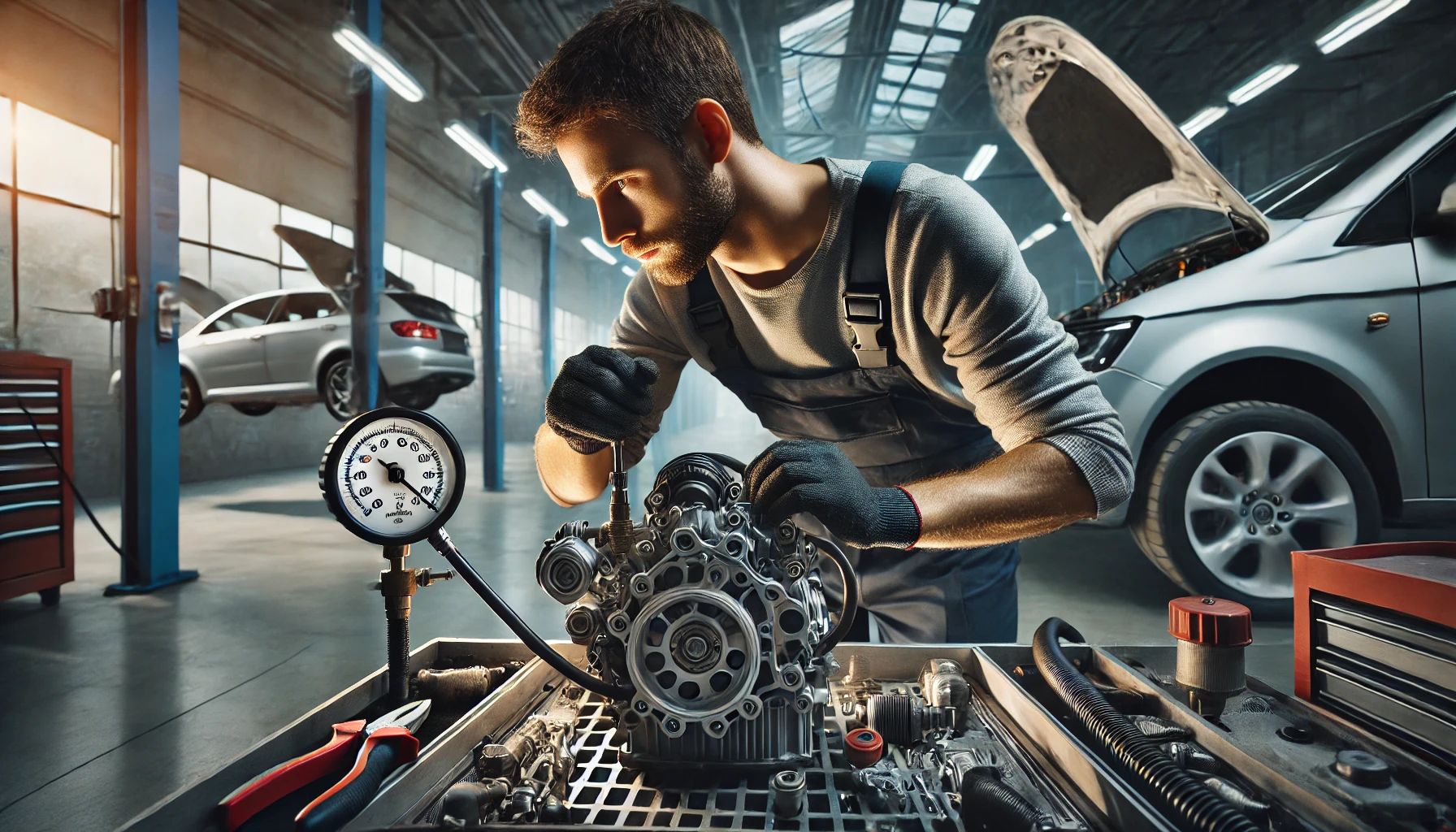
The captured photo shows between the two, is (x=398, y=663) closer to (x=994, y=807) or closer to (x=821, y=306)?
(x=994, y=807)

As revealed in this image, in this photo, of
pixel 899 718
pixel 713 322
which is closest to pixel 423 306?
pixel 713 322

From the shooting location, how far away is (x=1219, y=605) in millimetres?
933

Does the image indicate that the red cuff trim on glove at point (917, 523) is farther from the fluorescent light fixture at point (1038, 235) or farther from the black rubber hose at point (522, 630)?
the fluorescent light fixture at point (1038, 235)

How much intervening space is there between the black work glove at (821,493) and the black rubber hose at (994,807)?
0.94 feet

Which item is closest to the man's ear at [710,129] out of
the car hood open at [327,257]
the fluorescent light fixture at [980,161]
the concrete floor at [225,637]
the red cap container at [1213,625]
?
the red cap container at [1213,625]

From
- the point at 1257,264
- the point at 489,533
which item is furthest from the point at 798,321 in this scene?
the point at 489,533

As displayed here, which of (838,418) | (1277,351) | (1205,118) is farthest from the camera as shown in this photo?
(1205,118)

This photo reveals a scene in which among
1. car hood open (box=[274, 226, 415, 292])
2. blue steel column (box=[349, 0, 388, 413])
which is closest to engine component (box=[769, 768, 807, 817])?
blue steel column (box=[349, 0, 388, 413])

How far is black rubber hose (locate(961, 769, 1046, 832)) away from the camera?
0.59 meters

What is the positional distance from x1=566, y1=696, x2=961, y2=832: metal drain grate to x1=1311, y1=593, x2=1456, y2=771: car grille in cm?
58

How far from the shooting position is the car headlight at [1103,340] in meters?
2.18

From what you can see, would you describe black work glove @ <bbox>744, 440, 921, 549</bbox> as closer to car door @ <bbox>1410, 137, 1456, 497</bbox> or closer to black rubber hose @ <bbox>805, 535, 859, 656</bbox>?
black rubber hose @ <bbox>805, 535, 859, 656</bbox>

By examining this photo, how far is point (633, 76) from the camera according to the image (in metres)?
1.00

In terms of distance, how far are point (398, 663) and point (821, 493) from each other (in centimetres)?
60
